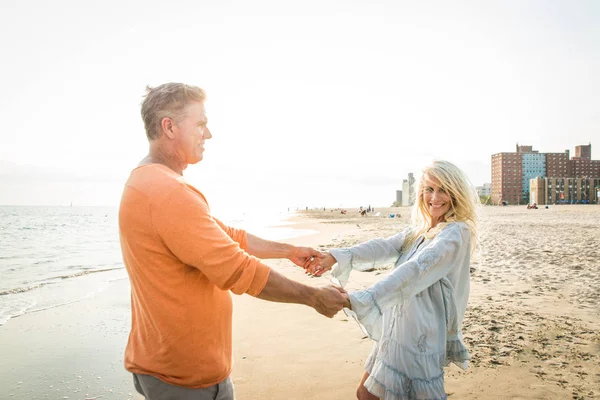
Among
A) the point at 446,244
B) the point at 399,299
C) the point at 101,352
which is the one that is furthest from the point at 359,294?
the point at 101,352

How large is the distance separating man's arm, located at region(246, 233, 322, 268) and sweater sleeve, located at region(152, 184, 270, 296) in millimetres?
1393

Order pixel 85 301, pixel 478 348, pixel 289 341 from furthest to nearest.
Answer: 1. pixel 85 301
2. pixel 289 341
3. pixel 478 348

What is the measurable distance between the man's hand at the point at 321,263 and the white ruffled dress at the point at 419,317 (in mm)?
790

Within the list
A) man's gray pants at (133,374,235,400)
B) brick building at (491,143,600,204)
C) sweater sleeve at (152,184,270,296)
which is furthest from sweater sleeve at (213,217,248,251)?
brick building at (491,143,600,204)

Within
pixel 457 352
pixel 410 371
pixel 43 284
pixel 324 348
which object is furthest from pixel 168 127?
pixel 43 284

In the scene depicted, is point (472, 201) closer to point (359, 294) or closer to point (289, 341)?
point (359, 294)

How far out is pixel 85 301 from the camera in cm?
1034

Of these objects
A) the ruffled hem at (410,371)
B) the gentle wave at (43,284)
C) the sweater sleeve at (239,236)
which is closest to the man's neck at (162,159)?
the sweater sleeve at (239,236)

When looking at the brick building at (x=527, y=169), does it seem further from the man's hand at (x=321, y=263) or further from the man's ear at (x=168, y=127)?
the man's ear at (x=168, y=127)

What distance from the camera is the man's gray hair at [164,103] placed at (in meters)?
2.35

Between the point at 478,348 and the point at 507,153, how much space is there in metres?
165

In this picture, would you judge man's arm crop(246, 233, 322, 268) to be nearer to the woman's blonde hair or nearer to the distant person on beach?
the distant person on beach

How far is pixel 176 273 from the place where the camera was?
83.6 inches

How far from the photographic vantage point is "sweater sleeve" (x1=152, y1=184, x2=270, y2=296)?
2041 mm
